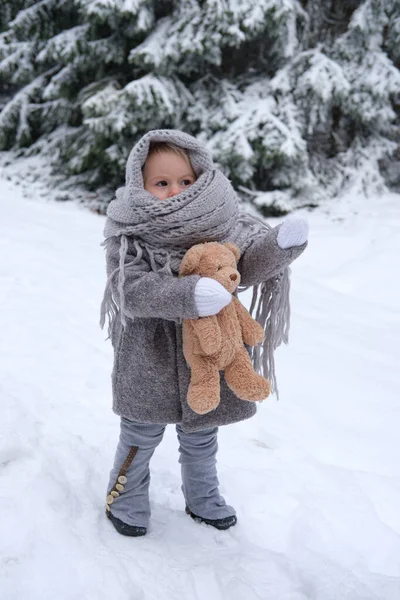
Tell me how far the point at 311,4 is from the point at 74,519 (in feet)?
22.4

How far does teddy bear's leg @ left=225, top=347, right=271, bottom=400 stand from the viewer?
4.80 ft

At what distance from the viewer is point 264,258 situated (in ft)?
5.15

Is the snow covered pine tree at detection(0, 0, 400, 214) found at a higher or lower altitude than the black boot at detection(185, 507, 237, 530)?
higher

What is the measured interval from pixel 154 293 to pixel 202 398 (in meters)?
0.31

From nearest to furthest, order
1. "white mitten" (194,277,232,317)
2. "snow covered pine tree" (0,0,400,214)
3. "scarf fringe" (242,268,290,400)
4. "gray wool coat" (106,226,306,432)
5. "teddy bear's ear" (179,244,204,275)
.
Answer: "white mitten" (194,277,232,317) → "teddy bear's ear" (179,244,204,275) → "gray wool coat" (106,226,306,432) → "scarf fringe" (242,268,290,400) → "snow covered pine tree" (0,0,400,214)

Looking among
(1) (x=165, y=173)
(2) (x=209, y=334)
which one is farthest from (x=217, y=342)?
(1) (x=165, y=173)

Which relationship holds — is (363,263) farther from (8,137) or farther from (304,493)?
(8,137)

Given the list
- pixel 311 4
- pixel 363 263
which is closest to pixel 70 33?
pixel 311 4

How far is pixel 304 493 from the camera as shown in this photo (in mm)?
2045

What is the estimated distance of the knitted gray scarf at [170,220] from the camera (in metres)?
1.47

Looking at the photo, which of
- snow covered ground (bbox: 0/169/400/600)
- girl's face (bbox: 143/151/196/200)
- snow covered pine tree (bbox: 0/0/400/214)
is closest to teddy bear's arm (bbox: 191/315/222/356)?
girl's face (bbox: 143/151/196/200)

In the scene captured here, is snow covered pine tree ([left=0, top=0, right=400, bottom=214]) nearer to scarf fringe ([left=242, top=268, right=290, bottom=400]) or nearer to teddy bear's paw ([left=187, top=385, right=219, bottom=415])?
scarf fringe ([left=242, top=268, right=290, bottom=400])

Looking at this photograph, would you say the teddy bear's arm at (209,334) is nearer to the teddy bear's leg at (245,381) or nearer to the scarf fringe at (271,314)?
the teddy bear's leg at (245,381)

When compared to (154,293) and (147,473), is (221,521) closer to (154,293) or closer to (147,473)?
(147,473)
